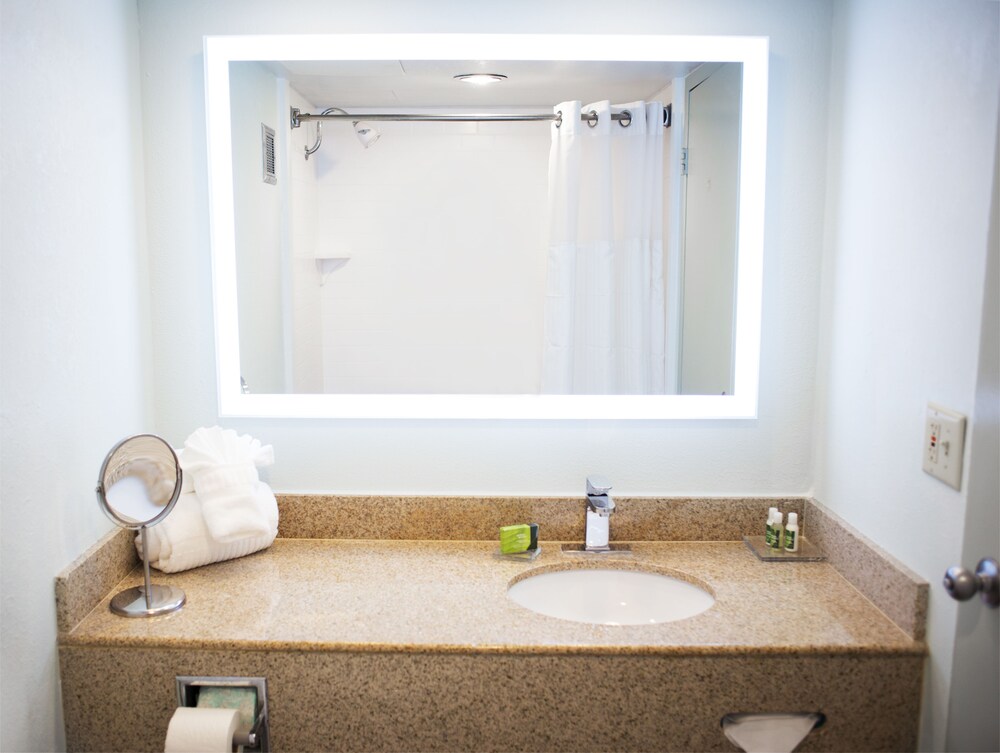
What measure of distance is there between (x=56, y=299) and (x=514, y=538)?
0.97 metres

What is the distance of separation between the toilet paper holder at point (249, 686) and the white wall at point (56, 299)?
0.22 m

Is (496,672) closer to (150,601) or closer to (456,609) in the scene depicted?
(456,609)

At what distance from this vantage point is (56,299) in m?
1.39

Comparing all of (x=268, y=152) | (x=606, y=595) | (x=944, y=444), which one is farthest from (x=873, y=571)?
(x=268, y=152)

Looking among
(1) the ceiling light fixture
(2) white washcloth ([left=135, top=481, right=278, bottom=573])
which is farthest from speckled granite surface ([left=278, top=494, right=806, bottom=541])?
(1) the ceiling light fixture

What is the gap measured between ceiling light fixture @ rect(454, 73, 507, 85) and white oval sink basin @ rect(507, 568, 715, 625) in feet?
3.51

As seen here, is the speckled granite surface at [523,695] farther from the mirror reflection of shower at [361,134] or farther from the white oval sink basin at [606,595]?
the mirror reflection of shower at [361,134]

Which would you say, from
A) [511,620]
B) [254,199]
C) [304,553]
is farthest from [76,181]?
[511,620]

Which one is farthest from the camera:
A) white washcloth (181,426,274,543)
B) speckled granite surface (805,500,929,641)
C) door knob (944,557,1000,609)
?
white washcloth (181,426,274,543)

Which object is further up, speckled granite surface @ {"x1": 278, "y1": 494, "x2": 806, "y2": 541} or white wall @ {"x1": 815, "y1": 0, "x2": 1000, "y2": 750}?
white wall @ {"x1": 815, "y1": 0, "x2": 1000, "y2": 750}

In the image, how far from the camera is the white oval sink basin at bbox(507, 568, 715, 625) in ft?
5.50

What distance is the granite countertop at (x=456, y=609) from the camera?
54.6 inches

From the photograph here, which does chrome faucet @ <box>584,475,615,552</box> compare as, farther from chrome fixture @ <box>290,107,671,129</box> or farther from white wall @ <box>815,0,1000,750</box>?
chrome fixture @ <box>290,107,671,129</box>

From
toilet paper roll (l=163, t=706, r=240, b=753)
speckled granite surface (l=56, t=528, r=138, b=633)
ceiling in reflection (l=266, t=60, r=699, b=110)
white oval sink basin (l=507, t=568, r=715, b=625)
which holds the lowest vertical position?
toilet paper roll (l=163, t=706, r=240, b=753)
